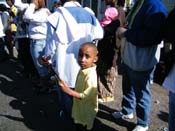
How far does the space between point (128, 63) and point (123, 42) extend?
30 cm

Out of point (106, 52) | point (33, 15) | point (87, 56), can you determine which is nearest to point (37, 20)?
point (33, 15)

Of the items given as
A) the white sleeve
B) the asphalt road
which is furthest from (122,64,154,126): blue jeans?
the white sleeve

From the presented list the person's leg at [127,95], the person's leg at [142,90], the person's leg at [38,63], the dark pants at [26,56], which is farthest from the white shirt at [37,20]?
the person's leg at [142,90]

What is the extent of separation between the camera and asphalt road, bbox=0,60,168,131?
4688mm

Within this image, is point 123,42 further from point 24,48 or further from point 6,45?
point 6,45

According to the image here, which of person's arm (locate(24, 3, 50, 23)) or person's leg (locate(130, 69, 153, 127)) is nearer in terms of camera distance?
person's leg (locate(130, 69, 153, 127))

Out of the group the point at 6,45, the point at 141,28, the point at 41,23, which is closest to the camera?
the point at 141,28

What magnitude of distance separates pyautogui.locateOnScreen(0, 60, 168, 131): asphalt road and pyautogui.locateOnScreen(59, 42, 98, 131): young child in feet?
2.22

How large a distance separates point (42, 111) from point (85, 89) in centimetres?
162

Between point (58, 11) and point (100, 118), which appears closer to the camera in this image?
point (58, 11)

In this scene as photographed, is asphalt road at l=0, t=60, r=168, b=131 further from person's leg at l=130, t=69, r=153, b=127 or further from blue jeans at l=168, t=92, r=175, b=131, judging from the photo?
blue jeans at l=168, t=92, r=175, b=131

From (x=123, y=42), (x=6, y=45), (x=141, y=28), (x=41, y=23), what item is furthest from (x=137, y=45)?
(x=6, y=45)

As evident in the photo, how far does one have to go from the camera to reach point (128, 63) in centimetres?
417

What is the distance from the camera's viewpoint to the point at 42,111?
5273 mm
